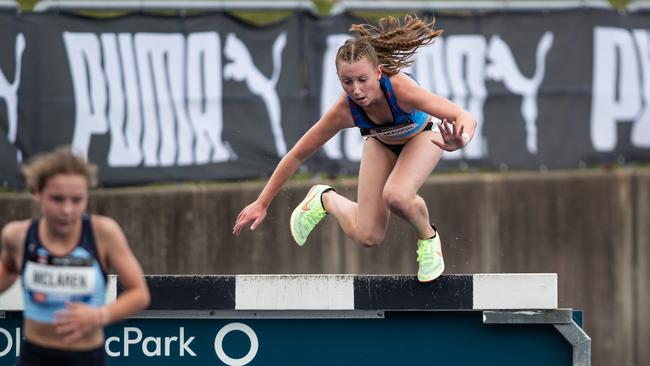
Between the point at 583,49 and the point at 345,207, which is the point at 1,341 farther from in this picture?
the point at 583,49

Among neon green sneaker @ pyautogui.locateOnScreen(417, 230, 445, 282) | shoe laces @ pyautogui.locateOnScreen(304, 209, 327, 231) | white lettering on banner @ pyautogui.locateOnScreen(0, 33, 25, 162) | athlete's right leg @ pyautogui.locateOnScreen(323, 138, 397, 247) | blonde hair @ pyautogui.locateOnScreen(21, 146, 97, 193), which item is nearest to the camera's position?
blonde hair @ pyautogui.locateOnScreen(21, 146, 97, 193)

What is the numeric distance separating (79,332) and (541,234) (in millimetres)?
7423

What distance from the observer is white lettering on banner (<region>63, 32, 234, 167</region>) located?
10695 millimetres

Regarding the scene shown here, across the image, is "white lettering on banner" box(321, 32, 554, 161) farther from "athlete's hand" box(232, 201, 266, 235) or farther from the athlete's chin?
the athlete's chin

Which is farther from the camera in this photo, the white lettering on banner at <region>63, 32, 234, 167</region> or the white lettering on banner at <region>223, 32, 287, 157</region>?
the white lettering on banner at <region>223, 32, 287, 157</region>

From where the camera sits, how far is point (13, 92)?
1060cm

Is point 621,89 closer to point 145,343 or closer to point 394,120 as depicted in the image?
point 394,120

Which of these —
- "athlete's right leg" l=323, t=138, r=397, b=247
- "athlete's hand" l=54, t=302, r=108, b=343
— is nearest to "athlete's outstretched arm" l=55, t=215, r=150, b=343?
"athlete's hand" l=54, t=302, r=108, b=343

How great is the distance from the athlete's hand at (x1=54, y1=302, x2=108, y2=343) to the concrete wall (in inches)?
239

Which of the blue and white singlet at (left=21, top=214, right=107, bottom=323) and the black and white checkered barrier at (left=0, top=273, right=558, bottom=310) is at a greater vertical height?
the blue and white singlet at (left=21, top=214, right=107, bottom=323)

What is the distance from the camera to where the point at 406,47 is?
6531mm

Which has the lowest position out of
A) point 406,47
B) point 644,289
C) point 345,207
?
point 644,289

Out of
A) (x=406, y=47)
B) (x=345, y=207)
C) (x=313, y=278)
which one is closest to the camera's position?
(x=313, y=278)

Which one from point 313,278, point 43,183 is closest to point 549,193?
point 313,278
